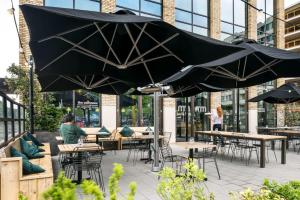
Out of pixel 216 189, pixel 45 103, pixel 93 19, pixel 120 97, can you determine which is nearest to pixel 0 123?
pixel 93 19

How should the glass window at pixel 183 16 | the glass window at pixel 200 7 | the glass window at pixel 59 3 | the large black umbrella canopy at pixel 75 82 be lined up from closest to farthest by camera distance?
the large black umbrella canopy at pixel 75 82 < the glass window at pixel 59 3 < the glass window at pixel 183 16 < the glass window at pixel 200 7

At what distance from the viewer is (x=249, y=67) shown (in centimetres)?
719

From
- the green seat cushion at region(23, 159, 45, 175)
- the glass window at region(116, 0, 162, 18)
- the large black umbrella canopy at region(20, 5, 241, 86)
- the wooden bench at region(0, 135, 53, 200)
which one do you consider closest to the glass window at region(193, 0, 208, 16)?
the glass window at region(116, 0, 162, 18)

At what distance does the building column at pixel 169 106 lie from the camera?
13.4m

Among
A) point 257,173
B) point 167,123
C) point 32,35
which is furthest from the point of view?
point 167,123

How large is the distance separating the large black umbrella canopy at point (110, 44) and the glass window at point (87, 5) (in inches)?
267

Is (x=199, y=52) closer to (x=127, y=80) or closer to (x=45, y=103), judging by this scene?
(x=127, y=80)

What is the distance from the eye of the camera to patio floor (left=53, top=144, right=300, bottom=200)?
17.7 feet

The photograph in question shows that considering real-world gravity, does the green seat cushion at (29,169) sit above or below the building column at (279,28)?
below

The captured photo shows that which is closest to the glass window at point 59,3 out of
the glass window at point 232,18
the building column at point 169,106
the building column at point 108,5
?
the building column at point 108,5

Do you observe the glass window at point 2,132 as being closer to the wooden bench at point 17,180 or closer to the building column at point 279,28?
the wooden bench at point 17,180

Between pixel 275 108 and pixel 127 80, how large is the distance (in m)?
14.7

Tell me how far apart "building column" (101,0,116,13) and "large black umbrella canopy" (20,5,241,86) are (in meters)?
6.77

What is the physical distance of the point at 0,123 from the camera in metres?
4.88
